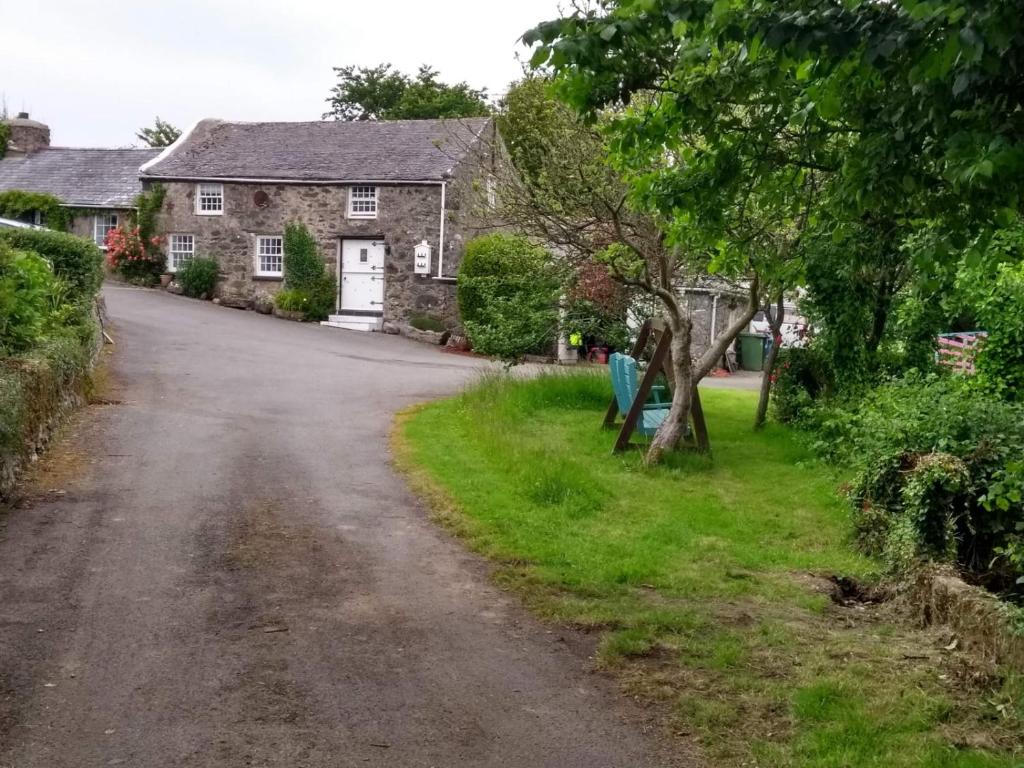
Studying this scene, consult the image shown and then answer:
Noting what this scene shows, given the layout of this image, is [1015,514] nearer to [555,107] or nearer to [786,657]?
[786,657]

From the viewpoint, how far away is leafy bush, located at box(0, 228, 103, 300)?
1811cm

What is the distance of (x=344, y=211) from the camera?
32.8 metres

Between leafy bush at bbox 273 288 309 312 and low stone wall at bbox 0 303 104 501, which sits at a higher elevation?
leafy bush at bbox 273 288 309 312

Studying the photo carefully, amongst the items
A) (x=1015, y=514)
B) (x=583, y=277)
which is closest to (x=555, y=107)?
(x=583, y=277)

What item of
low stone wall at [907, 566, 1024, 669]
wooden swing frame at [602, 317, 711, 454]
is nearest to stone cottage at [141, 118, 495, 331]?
wooden swing frame at [602, 317, 711, 454]

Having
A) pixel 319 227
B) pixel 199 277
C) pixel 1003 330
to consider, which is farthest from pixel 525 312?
pixel 199 277

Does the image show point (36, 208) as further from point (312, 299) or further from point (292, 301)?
point (312, 299)

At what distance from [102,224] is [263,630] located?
3221cm

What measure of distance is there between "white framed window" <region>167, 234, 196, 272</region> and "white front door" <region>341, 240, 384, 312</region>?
522cm

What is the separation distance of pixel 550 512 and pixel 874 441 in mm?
3089

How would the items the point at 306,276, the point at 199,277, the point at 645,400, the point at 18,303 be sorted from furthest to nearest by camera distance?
the point at 199,277 < the point at 306,276 < the point at 645,400 < the point at 18,303

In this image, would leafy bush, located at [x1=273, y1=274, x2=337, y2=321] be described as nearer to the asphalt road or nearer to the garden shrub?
the garden shrub

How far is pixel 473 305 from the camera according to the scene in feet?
96.2

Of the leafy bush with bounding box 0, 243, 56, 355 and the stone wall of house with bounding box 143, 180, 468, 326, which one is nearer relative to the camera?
the leafy bush with bounding box 0, 243, 56, 355
